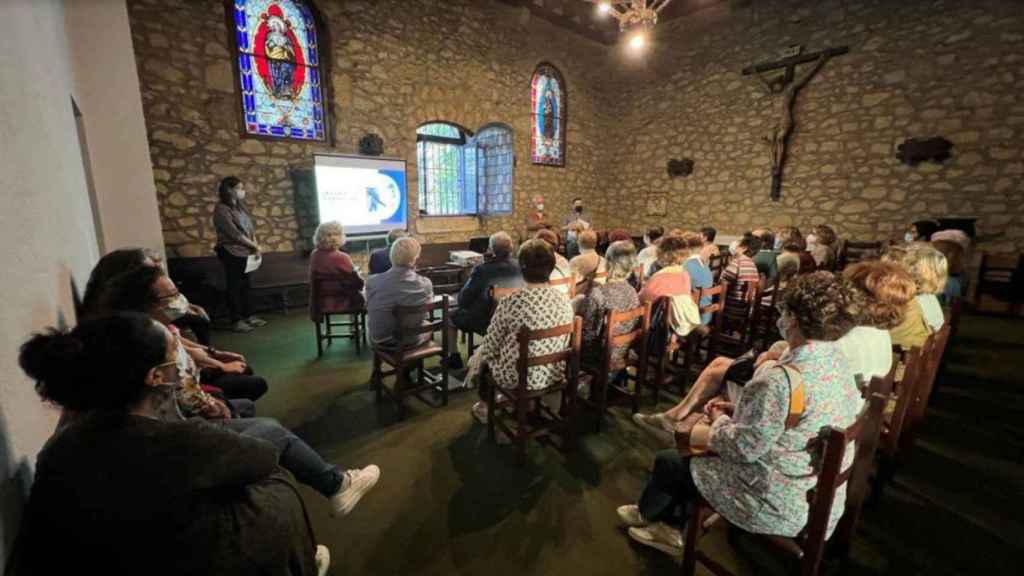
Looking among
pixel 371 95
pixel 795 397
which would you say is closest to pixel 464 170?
pixel 371 95

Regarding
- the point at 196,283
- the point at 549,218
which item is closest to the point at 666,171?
the point at 549,218

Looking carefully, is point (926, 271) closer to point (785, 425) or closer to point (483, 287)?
point (785, 425)

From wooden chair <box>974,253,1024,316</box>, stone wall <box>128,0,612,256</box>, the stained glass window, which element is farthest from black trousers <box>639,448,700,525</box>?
wooden chair <box>974,253,1024,316</box>

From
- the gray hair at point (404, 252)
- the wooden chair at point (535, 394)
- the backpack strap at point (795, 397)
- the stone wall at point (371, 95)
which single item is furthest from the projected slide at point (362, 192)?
the backpack strap at point (795, 397)

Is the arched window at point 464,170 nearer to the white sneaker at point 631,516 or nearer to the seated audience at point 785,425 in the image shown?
the white sneaker at point 631,516

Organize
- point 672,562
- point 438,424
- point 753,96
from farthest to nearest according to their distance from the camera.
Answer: point 753,96 < point 438,424 < point 672,562

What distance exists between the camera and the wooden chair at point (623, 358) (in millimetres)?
2107

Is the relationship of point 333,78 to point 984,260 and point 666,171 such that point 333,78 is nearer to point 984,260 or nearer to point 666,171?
point 666,171

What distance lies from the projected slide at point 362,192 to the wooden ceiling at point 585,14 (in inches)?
135

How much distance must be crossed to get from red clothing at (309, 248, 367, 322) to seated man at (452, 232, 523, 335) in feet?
3.47

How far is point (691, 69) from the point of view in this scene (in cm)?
707

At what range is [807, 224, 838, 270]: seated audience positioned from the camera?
420cm

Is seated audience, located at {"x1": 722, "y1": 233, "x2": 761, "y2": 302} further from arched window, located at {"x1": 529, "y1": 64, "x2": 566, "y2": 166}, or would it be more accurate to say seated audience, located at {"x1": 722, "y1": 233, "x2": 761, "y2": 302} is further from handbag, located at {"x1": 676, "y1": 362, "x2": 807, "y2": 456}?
arched window, located at {"x1": 529, "y1": 64, "x2": 566, "y2": 166}

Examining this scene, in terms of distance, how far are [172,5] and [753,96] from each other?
761 centimetres
